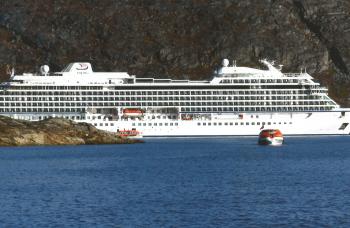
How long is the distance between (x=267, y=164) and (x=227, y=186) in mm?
25888

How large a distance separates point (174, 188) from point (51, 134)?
6937 centimetres

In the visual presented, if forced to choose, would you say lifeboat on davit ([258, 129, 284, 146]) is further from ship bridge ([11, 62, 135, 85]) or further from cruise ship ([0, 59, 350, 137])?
ship bridge ([11, 62, 135, 85])

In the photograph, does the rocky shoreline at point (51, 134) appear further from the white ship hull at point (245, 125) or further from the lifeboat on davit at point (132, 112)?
the lifeboat on davit at point (132, 112)

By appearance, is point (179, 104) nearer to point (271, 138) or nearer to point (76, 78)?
point (76, 78)

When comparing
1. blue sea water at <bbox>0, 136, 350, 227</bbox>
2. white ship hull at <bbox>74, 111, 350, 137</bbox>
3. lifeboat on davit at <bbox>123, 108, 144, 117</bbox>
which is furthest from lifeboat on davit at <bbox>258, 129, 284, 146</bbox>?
lifeboat on davit at <bbox>123, 108, 144, 117</bbox>

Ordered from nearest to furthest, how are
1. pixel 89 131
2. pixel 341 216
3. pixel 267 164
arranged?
1. pixel 341 216
2. pixel 267 164
3. pixel 89 131

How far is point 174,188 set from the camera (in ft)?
260

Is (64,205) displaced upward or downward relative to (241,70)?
downward

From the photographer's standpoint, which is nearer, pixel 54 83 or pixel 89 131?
pixel 89 131

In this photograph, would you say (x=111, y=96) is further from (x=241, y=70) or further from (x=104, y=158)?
(x=104, y=158)

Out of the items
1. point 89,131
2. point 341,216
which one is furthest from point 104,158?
point 341,216

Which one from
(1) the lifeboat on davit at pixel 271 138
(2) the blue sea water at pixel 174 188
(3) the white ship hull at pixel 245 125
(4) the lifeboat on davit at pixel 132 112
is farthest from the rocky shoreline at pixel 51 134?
(1) the lifeboat on davit at pixel 271 138

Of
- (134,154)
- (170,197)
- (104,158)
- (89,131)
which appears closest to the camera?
(170,197)

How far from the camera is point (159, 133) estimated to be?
178m
